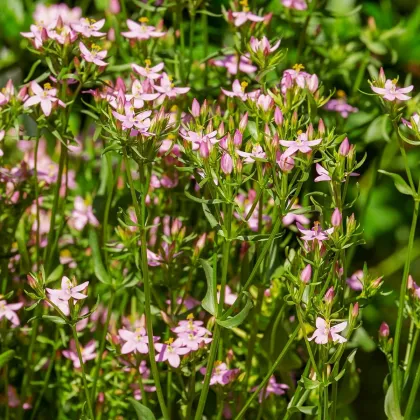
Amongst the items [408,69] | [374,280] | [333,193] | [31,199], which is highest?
[333,193]

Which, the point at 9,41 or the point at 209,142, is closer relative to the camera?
the point at 209,142

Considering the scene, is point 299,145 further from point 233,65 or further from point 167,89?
point 233,65

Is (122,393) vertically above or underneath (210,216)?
underneath

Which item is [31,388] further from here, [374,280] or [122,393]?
[374,280]

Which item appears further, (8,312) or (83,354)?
(83,354)

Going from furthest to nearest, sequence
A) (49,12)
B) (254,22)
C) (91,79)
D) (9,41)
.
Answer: (9,41) < (49,12) < (254,22) < (91,79)

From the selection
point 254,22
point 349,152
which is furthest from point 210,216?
point 254,22

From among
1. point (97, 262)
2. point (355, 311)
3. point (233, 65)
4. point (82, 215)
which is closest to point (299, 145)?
point (355, 311)

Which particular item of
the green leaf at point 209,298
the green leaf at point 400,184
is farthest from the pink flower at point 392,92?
the green leaf at point 209,298
